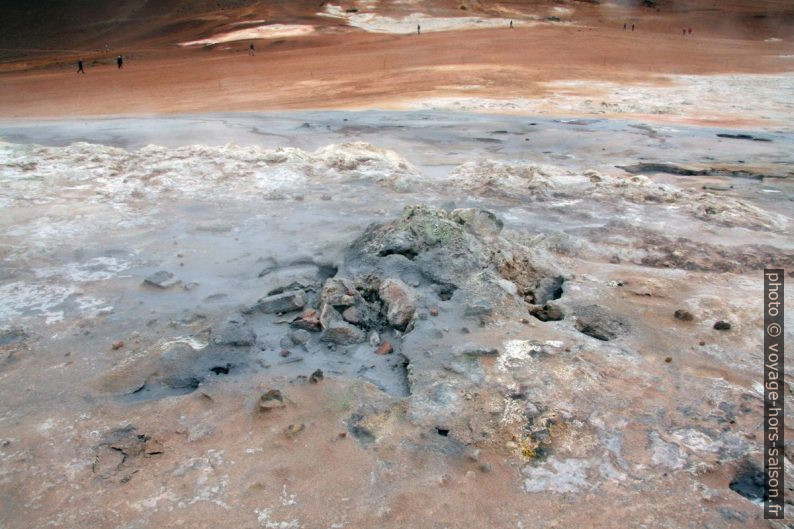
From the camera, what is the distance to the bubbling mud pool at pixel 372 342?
2.70 meters

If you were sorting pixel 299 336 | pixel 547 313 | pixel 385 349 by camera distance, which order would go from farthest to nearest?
pixel 547 313
pixel 299 336
pixel 385 349

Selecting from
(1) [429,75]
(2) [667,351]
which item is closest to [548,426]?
(2) [667,351]

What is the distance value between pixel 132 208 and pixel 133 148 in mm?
3106

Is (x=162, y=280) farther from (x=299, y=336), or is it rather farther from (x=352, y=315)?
(x=352, y=315)

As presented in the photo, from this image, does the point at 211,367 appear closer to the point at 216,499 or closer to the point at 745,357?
the point at 216,499

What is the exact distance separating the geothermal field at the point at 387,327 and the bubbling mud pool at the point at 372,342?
0.02m

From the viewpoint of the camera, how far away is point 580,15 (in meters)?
37.4

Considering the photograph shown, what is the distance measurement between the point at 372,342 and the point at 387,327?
7.9 inches

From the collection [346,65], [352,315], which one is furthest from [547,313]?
[346,65]

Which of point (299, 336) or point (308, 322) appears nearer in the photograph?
point (299, 336)

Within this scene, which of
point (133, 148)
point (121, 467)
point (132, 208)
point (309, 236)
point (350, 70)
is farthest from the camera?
point (350, 70)

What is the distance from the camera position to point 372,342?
3803mm

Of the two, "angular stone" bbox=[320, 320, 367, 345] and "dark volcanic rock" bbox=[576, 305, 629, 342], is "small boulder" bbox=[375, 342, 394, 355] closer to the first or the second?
"angular stone" bbox=[320, 320, 367, 345]

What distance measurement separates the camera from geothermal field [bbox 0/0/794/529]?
2.67 m
